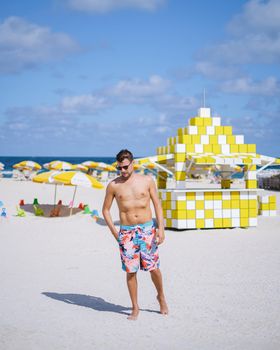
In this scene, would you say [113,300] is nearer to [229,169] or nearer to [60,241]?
[60,241]

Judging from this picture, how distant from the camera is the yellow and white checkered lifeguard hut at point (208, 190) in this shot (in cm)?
1211

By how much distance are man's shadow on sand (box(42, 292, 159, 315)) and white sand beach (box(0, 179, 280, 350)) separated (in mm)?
11

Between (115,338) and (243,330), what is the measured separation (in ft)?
3.76

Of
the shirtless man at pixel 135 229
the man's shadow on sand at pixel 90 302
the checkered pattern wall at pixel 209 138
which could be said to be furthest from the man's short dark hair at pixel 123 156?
the checkered pattern wall at pixel 209 138

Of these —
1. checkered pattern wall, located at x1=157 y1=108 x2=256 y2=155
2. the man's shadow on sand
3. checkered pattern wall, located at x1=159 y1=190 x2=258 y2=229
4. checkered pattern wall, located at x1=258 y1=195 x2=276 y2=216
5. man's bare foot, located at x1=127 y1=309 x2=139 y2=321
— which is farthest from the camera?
checkered pattern wall, located at x1=258 y1=195 x2=276 y2=216

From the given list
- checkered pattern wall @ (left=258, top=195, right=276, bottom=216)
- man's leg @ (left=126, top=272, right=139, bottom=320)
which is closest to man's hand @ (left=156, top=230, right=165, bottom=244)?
man's leg @ (left=126, top=272, right=139, bottom=320)

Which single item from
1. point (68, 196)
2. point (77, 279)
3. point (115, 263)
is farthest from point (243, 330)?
point (68, 196)

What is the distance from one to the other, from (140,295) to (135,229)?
4.48 feet

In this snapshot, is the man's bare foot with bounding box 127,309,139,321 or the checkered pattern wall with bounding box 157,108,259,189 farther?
the checkered pattern wall with bounding box 157,108,259,189

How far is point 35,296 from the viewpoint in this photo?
5855 millimetres

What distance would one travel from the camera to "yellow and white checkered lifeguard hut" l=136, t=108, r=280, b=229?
39.7 feet

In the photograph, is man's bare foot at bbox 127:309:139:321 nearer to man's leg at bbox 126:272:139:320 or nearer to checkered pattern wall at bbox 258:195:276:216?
man's leg at bbox 126:272:139:320

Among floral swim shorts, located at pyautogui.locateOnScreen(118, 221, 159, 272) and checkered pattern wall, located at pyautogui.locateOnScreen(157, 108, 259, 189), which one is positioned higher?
checkered pattern wall, located at pyautogui.locateOnScreen(157, 108, 259, 189)

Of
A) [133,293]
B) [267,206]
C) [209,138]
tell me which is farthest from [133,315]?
[267,206]
